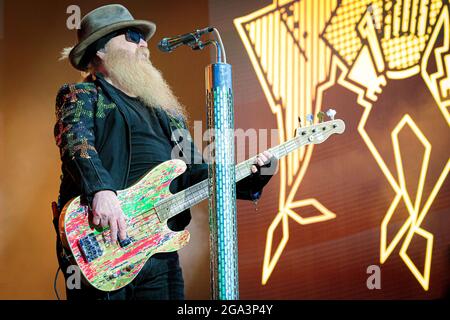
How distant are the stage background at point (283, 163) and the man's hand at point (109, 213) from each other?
1.59 metres

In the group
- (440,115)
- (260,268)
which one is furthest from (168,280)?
(440,115)

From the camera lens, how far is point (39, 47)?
13.7 feet

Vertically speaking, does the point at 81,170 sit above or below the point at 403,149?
below

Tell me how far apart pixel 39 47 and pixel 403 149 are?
8.38 ft

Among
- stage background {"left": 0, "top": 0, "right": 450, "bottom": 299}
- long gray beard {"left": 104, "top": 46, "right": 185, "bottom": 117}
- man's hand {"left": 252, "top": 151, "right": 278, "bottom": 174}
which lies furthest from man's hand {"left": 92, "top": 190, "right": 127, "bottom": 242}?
stage background {"left": 0, "top": 0, "right": 450, "bottom": 299}

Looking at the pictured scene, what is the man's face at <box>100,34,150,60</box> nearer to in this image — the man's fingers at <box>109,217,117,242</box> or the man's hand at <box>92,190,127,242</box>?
the man's hand at <box>92,190,127,242</box>

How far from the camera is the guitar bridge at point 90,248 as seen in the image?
2.51 meters

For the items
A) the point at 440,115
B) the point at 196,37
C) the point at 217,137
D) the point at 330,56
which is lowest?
the point at 217,137

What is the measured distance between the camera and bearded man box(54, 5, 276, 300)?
259 cm

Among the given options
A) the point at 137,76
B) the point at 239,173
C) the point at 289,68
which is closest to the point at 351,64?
the point at 289,68

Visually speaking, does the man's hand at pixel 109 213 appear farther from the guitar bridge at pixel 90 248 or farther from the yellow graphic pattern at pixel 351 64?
the yellow graphic pattern at pixel 351 64

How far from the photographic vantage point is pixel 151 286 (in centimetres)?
268

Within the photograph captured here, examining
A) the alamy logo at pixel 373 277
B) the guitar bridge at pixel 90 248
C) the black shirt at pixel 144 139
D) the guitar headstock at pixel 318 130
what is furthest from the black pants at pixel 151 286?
the alamy logo at pixel 373 277
